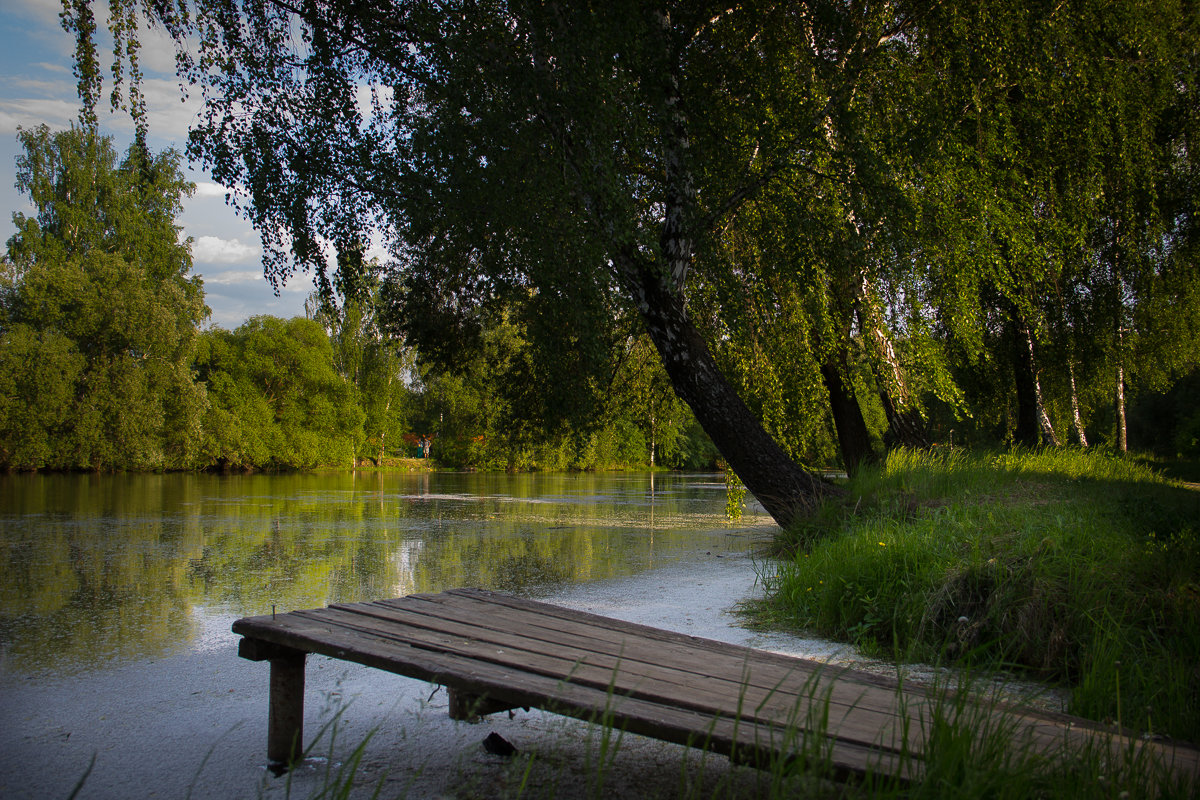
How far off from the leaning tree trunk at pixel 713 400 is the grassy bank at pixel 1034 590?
89 centimetres

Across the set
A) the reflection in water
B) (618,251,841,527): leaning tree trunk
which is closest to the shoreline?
the reflection in water

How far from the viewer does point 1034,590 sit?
11.4ft

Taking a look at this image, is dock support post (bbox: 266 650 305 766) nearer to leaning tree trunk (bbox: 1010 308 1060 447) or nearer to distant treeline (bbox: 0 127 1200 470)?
distant treeline (bbox: 0 127 1200 470)

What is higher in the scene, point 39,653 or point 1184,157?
point 1184,157

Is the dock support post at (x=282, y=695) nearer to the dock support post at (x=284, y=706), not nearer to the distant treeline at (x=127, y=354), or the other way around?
the dock support post at (x=284, y=706)

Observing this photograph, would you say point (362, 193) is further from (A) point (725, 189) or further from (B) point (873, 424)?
(B) point (873, 424)

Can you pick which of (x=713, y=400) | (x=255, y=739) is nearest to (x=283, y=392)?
(x=713, y=400)

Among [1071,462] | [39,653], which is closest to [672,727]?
[39,653]

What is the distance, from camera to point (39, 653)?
3.87 metres

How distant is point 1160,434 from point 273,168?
34.3m

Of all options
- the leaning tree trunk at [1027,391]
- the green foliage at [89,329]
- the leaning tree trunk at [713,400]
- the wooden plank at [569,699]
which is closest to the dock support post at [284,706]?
the wooden plank at [569,699]

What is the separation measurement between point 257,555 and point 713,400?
4240 mm

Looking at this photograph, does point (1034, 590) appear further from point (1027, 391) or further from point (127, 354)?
point (127, 354)

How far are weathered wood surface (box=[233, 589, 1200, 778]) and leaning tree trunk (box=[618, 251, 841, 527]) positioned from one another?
4.12 metres
